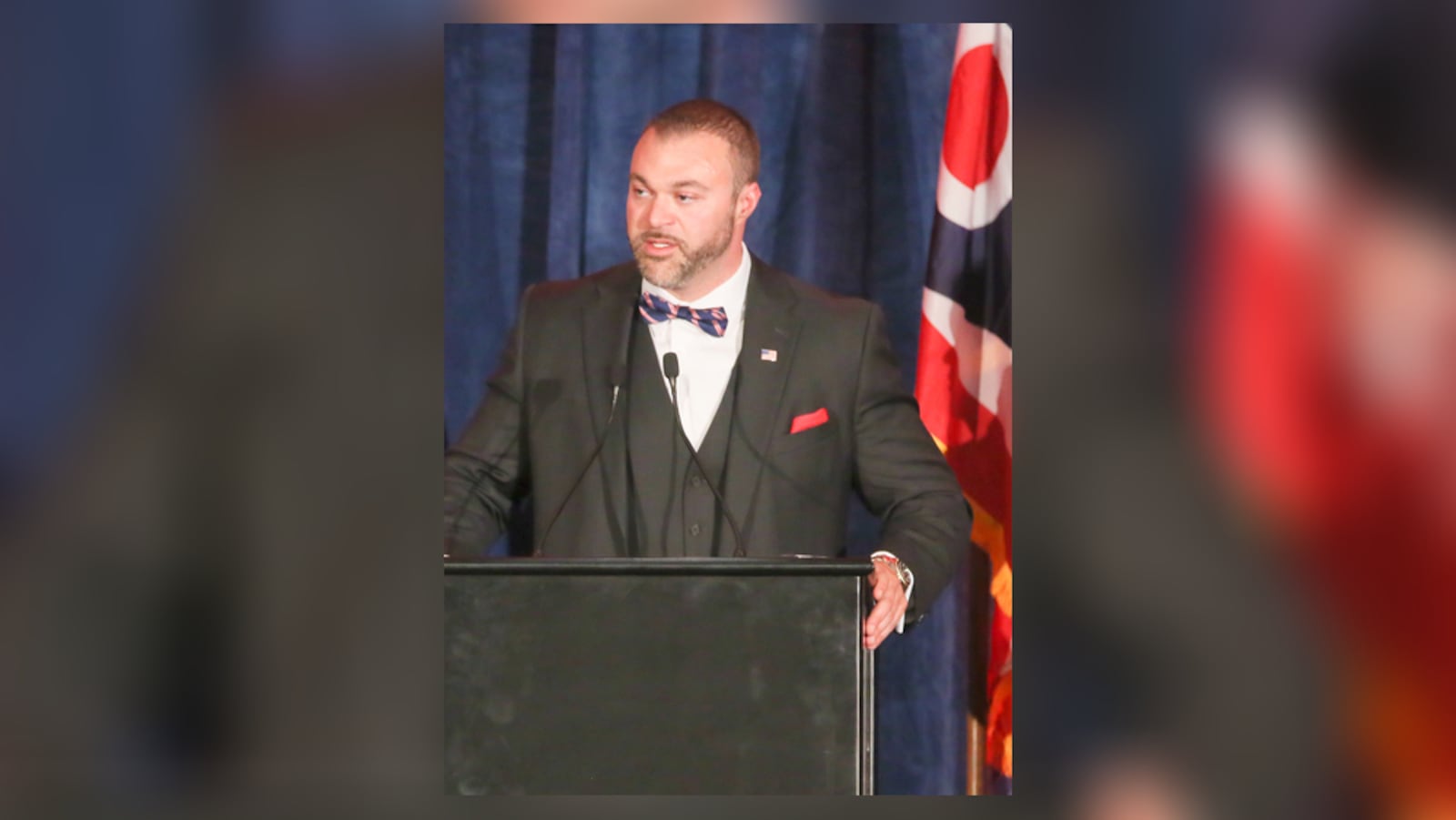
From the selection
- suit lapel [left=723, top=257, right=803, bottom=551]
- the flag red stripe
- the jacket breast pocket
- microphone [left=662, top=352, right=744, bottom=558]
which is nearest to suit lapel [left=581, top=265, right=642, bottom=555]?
microphone [left=662, top=352, right=744, bottom=558]

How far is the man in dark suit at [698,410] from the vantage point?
3652 mm

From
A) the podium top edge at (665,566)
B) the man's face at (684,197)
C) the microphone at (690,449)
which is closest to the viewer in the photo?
the podium top edge at (665,566)

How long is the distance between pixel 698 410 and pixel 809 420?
10.5 inches

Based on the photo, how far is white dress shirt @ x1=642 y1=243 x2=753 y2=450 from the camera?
3678 mm

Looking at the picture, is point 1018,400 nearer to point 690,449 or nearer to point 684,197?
point 690,449

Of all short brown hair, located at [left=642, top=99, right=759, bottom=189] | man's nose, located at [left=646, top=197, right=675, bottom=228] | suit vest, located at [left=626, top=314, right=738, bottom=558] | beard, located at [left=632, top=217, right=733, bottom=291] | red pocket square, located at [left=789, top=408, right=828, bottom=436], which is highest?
short brown hair, located at [left=642, top=99, right=759, bottom=189]

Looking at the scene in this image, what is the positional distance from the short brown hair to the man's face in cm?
1

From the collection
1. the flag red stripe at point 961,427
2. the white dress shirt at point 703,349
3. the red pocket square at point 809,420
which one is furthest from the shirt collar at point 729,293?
the flag red stripe at point 961,427

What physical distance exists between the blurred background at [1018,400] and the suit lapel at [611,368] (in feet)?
1.24

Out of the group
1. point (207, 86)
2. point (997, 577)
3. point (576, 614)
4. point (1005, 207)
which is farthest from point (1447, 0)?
point (207, 86)

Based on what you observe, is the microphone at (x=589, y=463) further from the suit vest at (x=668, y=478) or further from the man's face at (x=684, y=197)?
the man's face at (x=684, y=197)

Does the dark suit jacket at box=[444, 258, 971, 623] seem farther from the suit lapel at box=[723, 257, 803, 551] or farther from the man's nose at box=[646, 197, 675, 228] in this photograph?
the man's nose at box=[646, 197, 675, 228]

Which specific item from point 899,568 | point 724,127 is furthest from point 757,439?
point 724,127

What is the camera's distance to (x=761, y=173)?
3711 millimetres
